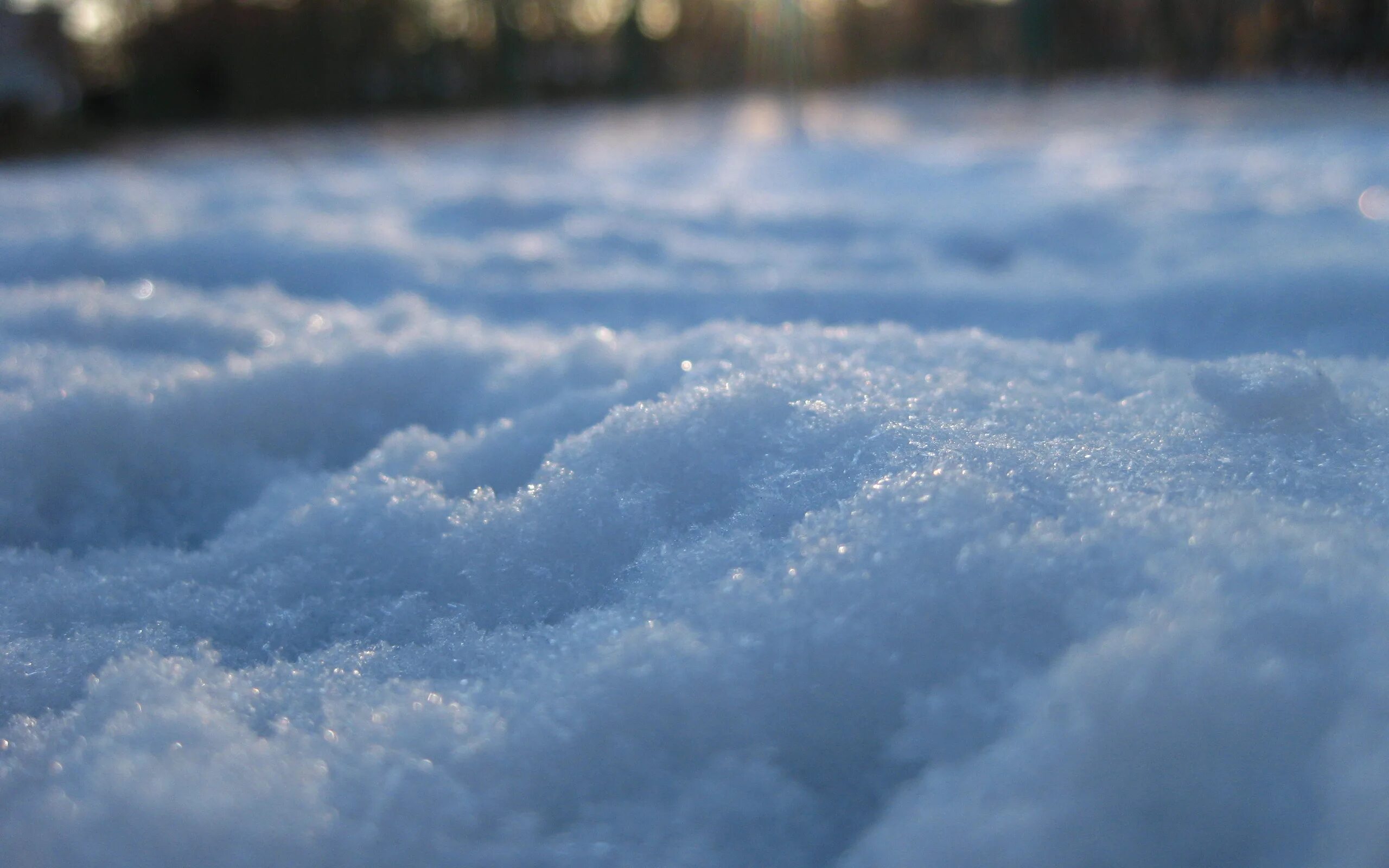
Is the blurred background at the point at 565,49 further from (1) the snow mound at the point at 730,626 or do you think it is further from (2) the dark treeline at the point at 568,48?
(1) the snow mound at the point at 730,626

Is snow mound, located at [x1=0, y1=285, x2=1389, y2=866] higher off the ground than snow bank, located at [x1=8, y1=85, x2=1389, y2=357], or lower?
lower

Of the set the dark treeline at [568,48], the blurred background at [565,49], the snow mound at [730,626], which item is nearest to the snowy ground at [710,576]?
the snow mound at [730,626]

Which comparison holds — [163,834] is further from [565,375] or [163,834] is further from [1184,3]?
[1184,3]

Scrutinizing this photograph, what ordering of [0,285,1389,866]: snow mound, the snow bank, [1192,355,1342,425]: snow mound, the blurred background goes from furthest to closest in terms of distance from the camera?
the blurred background → the snow bank → [1192,355,1342,425]: snow mound → [0,285,1389,866]: snow mound

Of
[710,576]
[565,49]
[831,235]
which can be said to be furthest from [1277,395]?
[565,49]

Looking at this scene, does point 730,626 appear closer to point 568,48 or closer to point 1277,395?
point 1277,395

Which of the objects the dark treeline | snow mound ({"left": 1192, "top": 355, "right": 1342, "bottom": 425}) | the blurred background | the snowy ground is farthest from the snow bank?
the dark treeline

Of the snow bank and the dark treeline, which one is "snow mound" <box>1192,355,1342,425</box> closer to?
the snow bank
